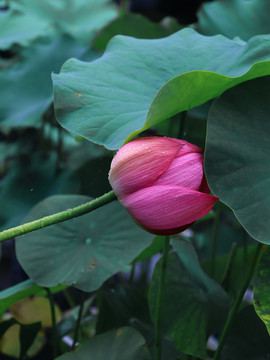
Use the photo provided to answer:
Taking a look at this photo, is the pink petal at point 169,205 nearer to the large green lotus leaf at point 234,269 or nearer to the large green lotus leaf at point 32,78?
the large green lotus leaf at point 234,269

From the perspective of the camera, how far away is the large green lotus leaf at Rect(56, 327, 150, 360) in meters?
0.46

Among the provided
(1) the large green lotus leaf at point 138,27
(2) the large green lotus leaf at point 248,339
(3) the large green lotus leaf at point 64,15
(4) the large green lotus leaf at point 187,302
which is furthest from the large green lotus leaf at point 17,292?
(3) the large green lotus leaf at point 64,15

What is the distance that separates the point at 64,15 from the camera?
1.22 m

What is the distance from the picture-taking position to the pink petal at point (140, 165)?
320 mm

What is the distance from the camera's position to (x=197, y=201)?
0.31m

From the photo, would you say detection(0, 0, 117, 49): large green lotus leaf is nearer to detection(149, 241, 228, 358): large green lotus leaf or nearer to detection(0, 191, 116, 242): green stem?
detection(149, 241, 228, 358): large green lotus leaf

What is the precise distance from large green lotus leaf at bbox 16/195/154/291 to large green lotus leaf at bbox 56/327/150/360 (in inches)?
2.0

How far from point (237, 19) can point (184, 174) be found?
0.53 meters

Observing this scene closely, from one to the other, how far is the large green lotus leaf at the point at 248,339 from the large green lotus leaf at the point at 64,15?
697 millimetres

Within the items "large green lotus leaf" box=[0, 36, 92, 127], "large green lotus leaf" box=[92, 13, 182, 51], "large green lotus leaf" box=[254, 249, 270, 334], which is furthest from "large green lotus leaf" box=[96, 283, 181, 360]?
"large green lotus leaf" box=[92, 13, 182, 51]

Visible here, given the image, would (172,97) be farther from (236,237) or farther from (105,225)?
(236,237)

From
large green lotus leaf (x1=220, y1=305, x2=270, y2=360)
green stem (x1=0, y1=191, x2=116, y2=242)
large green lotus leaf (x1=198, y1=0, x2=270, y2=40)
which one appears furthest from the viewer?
large green lotus leaf (x1=198, y1=0, x2=270, y2=40)

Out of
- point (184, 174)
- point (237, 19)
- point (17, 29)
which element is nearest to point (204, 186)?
point (184, 174)

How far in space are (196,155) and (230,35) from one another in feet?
1.60
